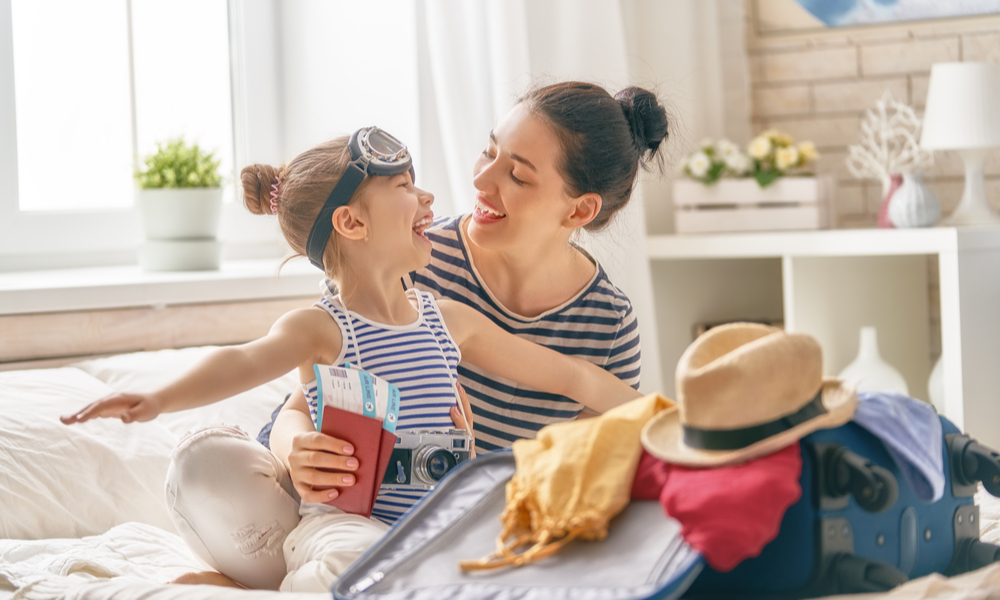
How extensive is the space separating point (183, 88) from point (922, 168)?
1.87 metres

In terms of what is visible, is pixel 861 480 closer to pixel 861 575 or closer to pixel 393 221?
pixel 861 575

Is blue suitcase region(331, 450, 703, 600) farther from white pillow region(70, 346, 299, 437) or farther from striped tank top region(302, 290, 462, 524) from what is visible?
white pillow region(70, 346, 299, 437)

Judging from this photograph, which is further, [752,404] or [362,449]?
[362,449]

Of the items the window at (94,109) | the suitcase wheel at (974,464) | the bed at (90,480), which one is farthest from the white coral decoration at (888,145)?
the suitcase wheel at (974,464)

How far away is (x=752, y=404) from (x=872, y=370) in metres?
1.70

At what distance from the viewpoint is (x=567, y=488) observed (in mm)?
749

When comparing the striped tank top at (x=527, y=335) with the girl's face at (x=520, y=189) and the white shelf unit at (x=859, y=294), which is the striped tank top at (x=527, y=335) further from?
the white shelf unit at (x=859, y=294)

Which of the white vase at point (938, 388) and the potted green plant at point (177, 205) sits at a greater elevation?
the potted green plant at point (177, 205)

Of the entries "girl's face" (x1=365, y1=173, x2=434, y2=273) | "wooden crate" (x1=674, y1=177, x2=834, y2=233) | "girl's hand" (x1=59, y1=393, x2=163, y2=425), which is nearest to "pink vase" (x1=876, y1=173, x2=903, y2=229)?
"wooden crate" (x1=674, y1=177, x2=834, y2=233)

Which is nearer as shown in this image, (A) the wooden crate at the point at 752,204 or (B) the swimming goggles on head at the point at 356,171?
(B) the swimming goggles on head at the point at 356,171

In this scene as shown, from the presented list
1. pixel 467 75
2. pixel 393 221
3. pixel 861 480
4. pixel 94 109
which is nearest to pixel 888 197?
pixel 467 75

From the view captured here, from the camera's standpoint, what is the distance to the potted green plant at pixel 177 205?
206 centimetres

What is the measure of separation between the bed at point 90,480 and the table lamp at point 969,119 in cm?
125

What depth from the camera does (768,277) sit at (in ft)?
9.40
